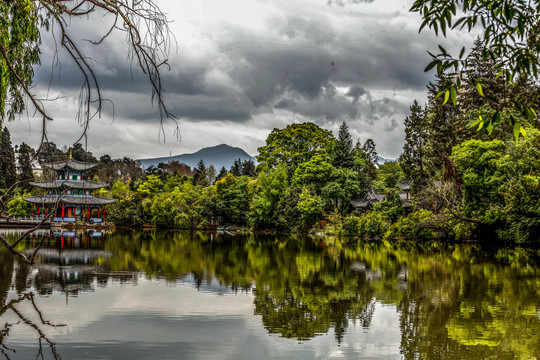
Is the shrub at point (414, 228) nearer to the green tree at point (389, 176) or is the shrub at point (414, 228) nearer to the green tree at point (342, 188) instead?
the green tree at point (342, 188)

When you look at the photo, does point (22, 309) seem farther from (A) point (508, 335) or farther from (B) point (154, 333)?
(A) point (508, 335)

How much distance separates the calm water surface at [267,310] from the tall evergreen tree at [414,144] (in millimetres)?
18115

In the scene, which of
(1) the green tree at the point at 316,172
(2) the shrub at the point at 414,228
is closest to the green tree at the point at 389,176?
(1) the green tree at the point at 316,172

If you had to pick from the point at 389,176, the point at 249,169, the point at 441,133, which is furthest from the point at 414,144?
the point at 249,169

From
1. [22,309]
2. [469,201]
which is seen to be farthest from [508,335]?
Result: [469,201]

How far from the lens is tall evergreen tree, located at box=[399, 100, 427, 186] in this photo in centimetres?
3212

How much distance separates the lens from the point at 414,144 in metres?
33.9

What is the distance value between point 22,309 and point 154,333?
287 centimetres

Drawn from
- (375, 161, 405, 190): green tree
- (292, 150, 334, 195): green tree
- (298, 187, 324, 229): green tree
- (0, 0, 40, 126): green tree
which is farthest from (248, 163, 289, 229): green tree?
(0, 0, 40, 126): green tree

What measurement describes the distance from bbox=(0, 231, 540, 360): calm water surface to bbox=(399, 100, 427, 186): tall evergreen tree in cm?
1812

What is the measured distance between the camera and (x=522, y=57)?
100 inches

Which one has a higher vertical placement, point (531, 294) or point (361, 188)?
point (361, 188)

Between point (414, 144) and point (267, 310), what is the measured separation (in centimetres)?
2863

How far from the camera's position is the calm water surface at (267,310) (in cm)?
596
